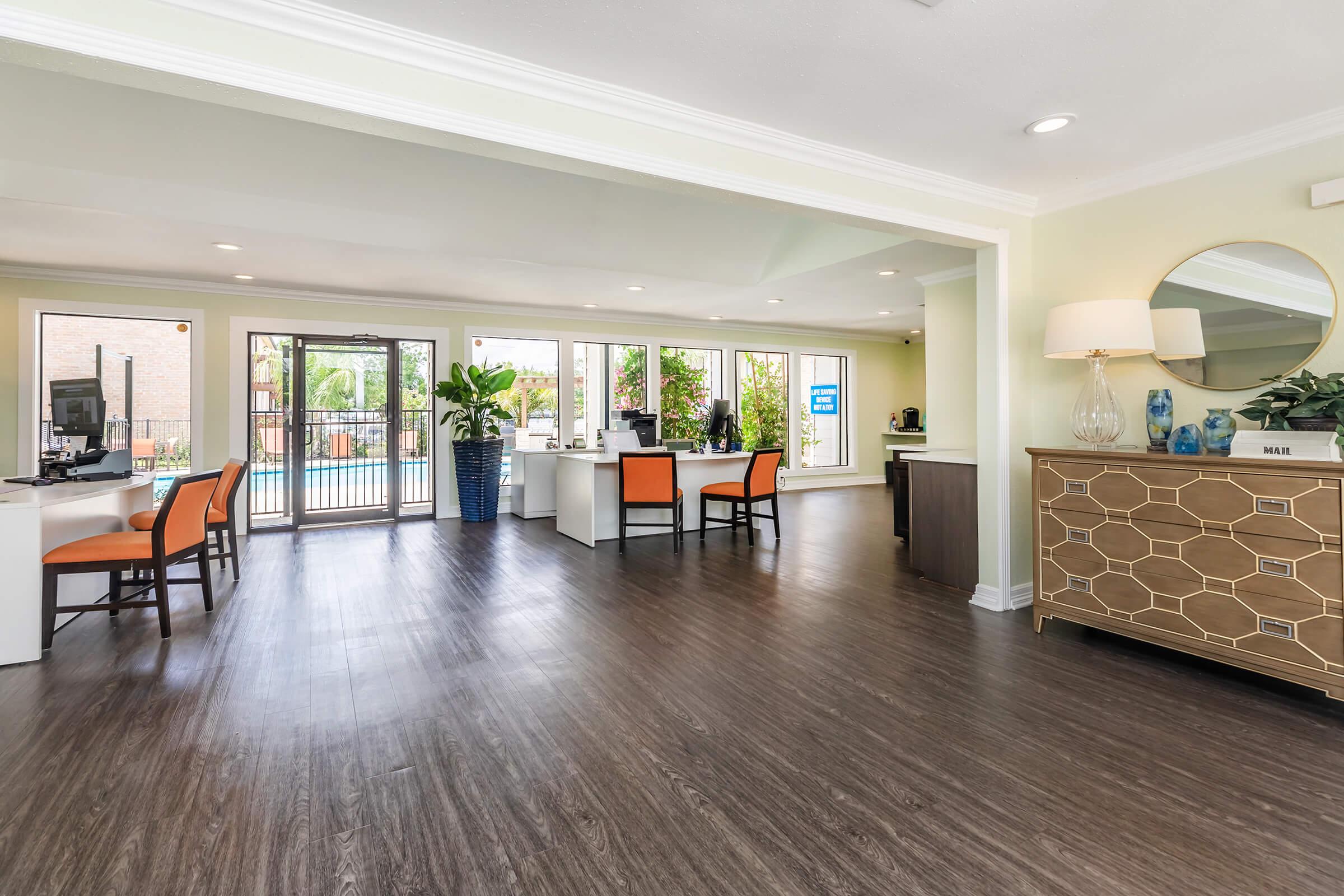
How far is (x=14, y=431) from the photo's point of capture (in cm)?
584

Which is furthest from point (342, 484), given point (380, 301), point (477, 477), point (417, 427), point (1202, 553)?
point (1202, 553)

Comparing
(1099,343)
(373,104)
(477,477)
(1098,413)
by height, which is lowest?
(477,477)

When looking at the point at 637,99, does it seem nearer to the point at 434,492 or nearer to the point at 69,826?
the point at 69,826

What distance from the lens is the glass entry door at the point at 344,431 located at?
702cm

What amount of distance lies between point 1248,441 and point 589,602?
3.40 meters

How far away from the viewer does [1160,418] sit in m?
3.27

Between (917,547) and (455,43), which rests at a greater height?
(455,43)

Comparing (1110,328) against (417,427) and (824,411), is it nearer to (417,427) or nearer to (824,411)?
(417,427)

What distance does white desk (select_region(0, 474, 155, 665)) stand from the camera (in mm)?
3031

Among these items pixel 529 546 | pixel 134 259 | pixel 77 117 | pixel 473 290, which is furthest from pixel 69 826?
pixel 473 290

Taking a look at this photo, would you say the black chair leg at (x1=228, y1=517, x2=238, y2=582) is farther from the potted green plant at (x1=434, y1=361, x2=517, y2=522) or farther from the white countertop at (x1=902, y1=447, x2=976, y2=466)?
the white countertop at (x1=902, y1=447, x2=976, y2=466)

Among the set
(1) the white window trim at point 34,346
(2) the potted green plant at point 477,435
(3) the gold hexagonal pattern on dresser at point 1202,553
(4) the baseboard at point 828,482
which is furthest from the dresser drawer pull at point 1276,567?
(1) the white window trim at point 34,346

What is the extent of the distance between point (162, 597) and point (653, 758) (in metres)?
2.92

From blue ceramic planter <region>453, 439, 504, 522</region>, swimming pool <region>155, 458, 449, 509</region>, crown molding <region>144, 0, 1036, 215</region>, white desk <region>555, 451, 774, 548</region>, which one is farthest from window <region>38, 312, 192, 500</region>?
crown molding <region>144, 0, 1036, 215</region>
